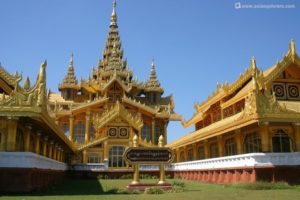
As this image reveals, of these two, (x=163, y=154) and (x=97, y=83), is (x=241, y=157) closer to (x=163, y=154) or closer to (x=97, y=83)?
(x=163, y=154)

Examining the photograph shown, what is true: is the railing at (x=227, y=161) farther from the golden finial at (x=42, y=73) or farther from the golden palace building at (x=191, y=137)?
the golden finial at (x=42, y=73)

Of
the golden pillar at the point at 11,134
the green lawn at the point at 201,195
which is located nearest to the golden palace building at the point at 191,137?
the golden pillar at the point at 11,134

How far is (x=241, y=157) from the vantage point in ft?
59.2

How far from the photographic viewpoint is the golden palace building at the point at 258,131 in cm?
1697

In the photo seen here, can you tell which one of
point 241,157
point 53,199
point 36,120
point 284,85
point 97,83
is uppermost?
point 97,83

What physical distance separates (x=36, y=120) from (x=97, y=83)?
113 feet

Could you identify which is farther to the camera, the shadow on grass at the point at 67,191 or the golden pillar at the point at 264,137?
the golden pillar at the point at 264,137

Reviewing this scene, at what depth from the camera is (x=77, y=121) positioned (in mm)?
45312

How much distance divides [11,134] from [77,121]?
30.6 meters

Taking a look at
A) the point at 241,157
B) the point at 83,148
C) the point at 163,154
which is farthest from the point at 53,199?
the point at 83,148

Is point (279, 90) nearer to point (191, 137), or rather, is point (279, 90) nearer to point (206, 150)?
point (206, 150)

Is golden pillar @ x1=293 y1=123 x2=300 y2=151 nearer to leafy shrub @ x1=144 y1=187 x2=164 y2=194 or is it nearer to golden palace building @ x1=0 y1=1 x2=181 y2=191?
leafy shrub @ x1=144 y1=187 x2=164 y2=194

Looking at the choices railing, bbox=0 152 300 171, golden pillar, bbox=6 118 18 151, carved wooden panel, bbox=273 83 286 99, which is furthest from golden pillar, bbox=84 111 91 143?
golden pillar, bbox=6 118 18 151

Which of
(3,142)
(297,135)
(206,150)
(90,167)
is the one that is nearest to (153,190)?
(3,142)
